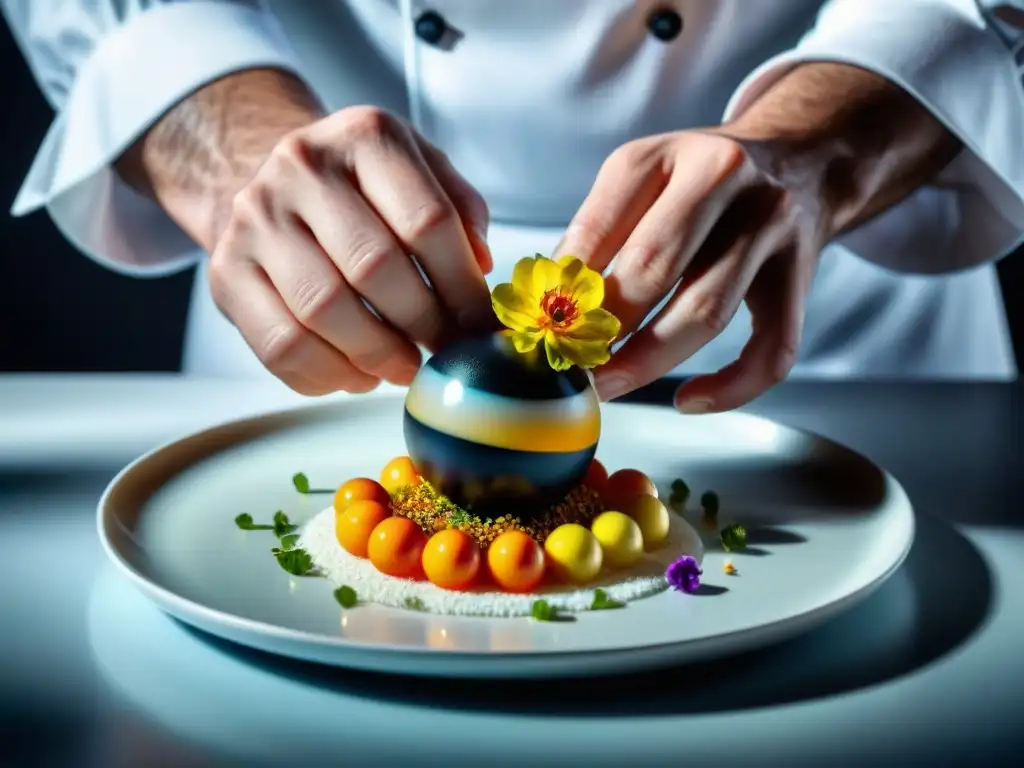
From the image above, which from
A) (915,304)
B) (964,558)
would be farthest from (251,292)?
(915,304)

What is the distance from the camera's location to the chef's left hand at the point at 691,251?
2.60ft

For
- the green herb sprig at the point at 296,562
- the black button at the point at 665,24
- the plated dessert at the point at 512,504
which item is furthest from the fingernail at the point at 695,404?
the black button at the point at 665,24

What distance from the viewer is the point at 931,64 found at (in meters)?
1.08

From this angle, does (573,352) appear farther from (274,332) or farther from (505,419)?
(274,332)

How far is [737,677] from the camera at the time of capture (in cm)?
61

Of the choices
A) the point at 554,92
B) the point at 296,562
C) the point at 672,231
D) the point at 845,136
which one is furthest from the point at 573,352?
Result: the point at 554,92

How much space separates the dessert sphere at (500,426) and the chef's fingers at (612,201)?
91mm

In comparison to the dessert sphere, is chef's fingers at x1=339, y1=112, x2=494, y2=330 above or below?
above

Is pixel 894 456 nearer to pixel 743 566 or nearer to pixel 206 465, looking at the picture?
pixel 743 566

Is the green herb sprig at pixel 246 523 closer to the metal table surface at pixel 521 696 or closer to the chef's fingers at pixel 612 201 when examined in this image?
the metal table surface at pixel 521 696

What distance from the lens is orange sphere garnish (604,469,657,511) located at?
2.68ft

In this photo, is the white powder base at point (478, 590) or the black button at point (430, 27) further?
the black button at point (430, 27)

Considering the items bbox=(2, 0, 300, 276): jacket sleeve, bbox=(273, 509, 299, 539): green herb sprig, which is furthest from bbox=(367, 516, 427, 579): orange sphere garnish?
bbox=(2, 0, 300, 276): jacket sleeve

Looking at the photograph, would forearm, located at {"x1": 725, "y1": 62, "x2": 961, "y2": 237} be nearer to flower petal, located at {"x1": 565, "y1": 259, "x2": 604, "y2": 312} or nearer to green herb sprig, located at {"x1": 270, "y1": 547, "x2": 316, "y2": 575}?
flower petal, located at {"x1": 565, "y1": 259, "x2": 604, "y2": 312}
